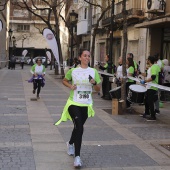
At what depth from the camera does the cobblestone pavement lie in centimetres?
597

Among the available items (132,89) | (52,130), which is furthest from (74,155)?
(132,89)

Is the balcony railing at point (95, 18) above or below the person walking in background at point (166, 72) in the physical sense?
above

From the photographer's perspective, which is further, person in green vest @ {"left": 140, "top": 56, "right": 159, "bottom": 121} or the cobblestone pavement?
person in green vest @ {"left": 140, "top": 56, "right": 159, "bottom": 121}

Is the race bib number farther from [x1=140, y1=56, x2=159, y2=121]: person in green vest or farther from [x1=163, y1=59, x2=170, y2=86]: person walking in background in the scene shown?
[x1=163, y1=59, x2=170, y2=86]: person walking in background

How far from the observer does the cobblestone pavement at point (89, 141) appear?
19.6 ft

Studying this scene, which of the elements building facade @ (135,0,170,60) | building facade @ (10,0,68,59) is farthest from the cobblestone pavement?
building facade @ (10,0,68,59)

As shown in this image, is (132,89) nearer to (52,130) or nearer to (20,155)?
(52,130)

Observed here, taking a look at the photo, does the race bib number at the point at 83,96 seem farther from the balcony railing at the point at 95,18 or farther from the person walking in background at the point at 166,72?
the balcony railing at the point at 95,18

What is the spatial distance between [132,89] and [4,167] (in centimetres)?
570

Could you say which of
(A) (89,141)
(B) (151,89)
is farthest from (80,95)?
(B) (151,89)

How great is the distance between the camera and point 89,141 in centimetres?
748

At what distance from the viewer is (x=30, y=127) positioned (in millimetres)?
8680

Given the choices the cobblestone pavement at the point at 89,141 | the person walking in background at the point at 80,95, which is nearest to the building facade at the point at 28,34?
the cobblestone pavement at the point at 89,141

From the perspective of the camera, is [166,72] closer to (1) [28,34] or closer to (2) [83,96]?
(2) [83,96]
